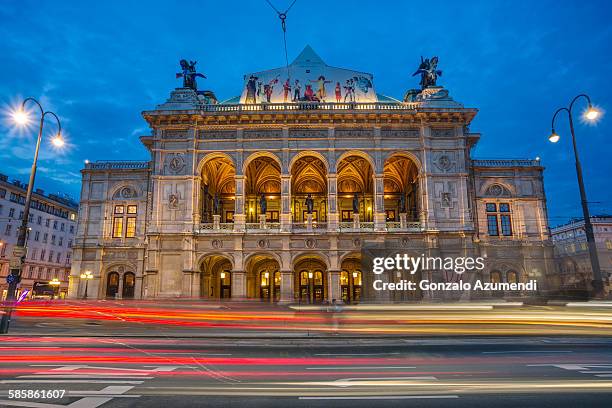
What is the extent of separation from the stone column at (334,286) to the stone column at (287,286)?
307 cm

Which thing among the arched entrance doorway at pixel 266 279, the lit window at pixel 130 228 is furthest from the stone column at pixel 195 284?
the lit window at pixel 130 228

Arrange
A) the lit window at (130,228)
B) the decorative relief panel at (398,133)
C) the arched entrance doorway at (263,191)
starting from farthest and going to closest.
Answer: the arched entrance doorway at (263,191) < the lit window at (130,228) < the decorative relief panel at (398,133)

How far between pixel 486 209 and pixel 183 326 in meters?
29.0

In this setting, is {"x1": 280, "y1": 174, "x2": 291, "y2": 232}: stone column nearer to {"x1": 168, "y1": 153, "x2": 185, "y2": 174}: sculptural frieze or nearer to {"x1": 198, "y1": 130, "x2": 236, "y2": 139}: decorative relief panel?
{"x1": 198, "y1": 130, "x2": 236, "y2": 139}: decorative relief panel

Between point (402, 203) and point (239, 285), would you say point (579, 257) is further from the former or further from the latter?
point (239, 285)

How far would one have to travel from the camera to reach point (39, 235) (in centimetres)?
5912

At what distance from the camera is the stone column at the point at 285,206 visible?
113 ft

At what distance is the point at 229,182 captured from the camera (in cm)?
4328

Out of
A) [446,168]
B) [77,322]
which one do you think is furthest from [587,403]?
[446,168]

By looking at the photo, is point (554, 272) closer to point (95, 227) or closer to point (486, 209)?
point (486, 209)

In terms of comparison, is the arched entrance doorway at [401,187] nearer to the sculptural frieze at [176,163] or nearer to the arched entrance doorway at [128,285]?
the sculptural frieze at [176,163]

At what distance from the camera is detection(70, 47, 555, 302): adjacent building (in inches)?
1346

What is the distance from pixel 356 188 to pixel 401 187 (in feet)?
15.3

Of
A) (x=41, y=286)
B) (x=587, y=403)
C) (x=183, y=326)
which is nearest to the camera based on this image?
(x=587, y=403)
